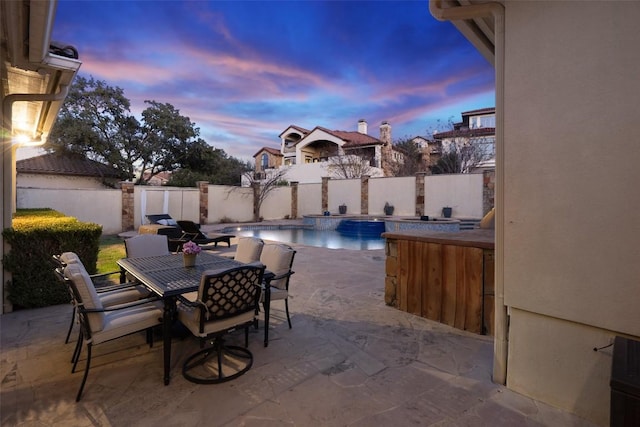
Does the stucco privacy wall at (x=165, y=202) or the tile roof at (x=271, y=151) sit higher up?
the tile roof at (x=271, y=151)

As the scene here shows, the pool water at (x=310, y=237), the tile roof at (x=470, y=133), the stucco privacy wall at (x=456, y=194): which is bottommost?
the pool water at (x=310, y=237)

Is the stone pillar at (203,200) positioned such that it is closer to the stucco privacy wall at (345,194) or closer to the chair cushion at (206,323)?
the stucco privacy wall at (345,194)

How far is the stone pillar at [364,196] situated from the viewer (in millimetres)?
19016

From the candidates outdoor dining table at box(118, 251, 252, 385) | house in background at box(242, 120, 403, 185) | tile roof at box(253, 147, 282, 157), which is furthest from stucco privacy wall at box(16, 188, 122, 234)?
tile roof at box(253, 147, 282, 157)

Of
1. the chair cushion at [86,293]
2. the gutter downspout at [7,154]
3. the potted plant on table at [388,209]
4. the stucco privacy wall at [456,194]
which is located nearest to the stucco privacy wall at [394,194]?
the potted plant on table at [388,209]

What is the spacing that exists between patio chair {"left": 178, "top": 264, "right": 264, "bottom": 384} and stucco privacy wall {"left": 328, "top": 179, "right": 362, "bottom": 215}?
16.9m

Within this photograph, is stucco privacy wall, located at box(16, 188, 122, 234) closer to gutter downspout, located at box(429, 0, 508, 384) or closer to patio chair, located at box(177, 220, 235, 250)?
patio chair, located at box(177, 220, 235, 250)

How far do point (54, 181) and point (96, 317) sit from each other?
66.6 feet

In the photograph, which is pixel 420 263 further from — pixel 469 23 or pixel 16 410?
pixel 16 410

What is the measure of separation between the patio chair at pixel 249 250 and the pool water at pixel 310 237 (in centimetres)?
718

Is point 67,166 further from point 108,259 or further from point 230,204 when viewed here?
point 108,259

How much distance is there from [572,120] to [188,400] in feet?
10.6

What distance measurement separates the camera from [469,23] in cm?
290

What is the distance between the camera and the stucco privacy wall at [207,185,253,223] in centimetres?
1712
